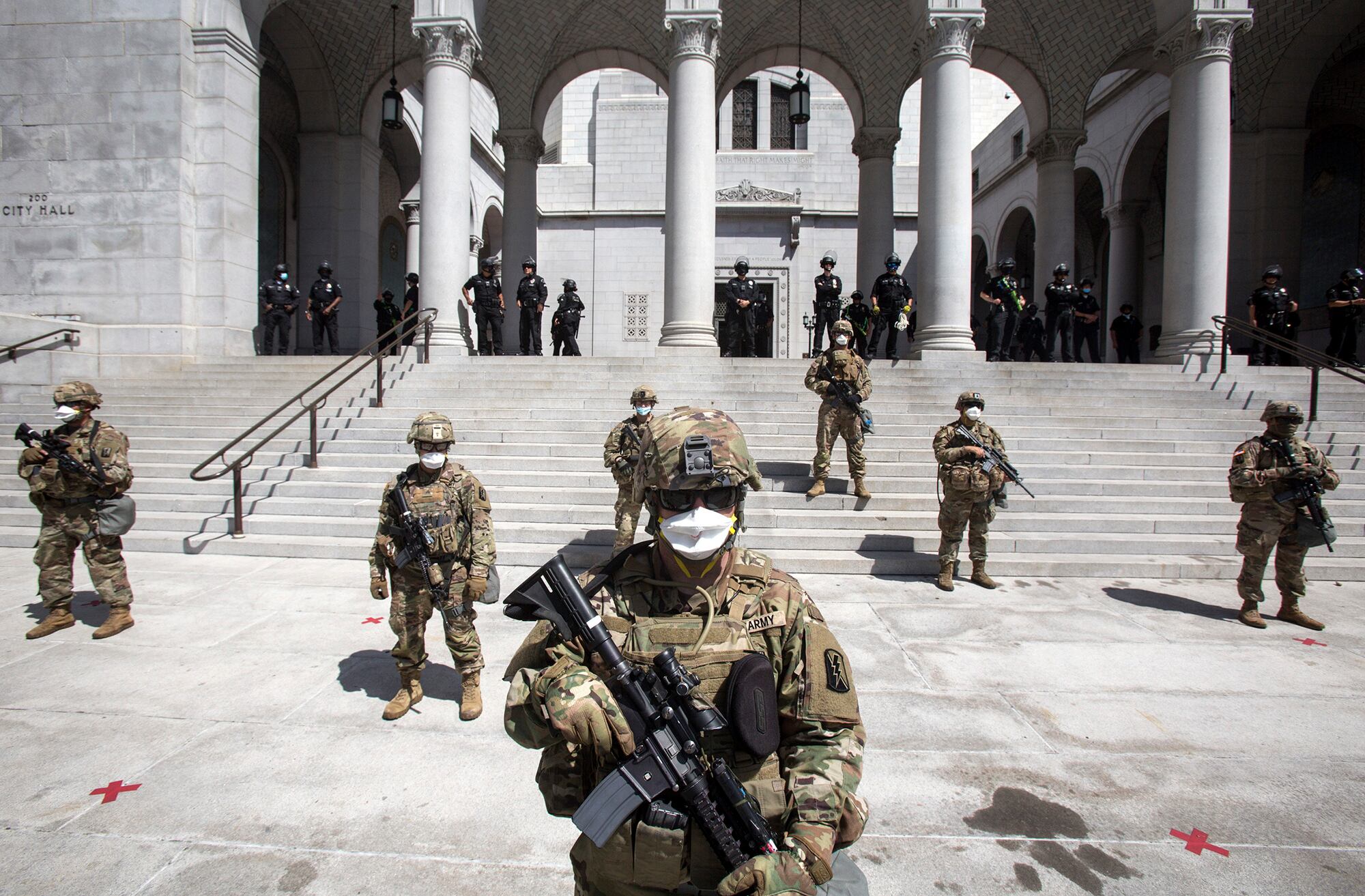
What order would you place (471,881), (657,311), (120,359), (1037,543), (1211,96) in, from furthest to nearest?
(657,311), (120,359), (1211,96), (1037,543), (471,881)

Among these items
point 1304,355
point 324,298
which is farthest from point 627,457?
point 324,298

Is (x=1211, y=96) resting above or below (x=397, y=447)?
above

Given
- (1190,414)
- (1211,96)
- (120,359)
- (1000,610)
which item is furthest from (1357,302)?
(120,359)

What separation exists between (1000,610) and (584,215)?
18.8 meters

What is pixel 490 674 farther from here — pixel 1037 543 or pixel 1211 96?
pixel 1211 96

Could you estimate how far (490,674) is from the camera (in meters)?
4.26

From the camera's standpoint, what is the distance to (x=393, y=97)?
46.5 ft

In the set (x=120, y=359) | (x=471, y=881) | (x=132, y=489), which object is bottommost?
(x=471, y=881)

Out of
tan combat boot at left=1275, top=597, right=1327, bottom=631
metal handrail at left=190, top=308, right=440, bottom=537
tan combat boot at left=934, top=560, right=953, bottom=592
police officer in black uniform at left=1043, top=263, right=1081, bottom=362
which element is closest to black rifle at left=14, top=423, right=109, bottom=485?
metal handrail at left=190, top=308, right=440, bottom=537

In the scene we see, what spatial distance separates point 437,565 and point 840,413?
4.97 meters

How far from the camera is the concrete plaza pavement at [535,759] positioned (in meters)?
2.57

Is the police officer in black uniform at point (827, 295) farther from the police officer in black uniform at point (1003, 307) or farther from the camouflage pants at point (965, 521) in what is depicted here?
the camouflage pants at point (965, 521)

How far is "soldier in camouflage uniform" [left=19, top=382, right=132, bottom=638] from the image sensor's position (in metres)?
4.81

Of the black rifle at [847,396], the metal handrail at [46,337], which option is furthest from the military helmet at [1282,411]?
the metal handrail at [46,337]
